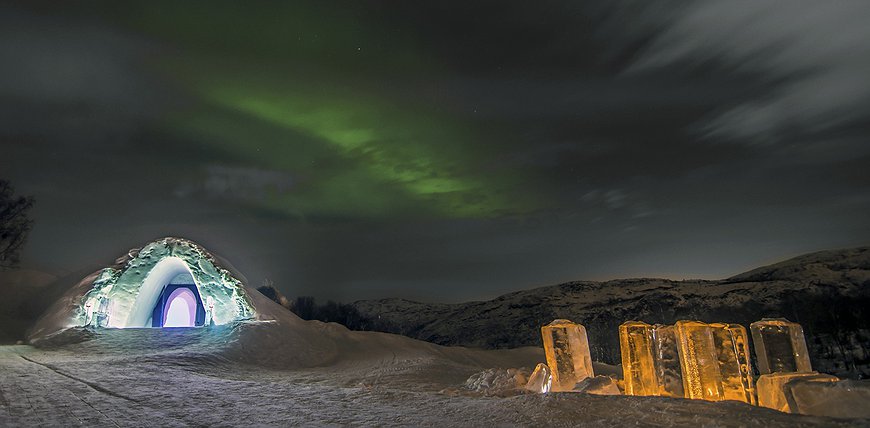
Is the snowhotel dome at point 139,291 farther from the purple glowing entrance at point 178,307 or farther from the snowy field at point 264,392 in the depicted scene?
the purple glowing entrance at point 178,307

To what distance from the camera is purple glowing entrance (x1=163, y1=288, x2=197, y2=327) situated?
20289mm

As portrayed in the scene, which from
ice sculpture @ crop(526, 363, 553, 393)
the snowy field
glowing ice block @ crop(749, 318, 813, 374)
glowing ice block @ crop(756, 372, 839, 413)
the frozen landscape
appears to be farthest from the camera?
ice sculpture @ crop(526, 363, 553, 393)

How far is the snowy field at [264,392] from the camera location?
4984 mm

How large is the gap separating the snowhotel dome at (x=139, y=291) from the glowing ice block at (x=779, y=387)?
15.0 m

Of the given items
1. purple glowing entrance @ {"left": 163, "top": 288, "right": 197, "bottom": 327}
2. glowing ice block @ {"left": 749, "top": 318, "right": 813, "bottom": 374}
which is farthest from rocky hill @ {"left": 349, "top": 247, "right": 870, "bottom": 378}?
glowing ice block @ {"left": 749, "top": 318, "right": 813, "bottom": 374}

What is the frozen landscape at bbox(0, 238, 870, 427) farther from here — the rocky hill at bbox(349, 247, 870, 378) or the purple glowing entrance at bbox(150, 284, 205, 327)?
the rocky hill at bbox(349, 247, 870, 378)

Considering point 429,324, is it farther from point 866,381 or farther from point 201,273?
point 866,381

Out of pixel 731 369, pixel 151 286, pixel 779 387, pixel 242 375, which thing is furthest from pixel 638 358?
pixel 151 286

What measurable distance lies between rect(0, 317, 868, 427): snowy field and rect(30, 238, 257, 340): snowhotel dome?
1.07 metres

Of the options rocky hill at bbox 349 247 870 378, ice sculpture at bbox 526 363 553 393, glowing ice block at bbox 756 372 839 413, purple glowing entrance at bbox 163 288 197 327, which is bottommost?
rocky hill at bbox 349 247 870 378

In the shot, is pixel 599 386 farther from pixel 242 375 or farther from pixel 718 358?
pixel 242 375

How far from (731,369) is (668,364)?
33.4 inches

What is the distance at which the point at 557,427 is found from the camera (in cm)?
466

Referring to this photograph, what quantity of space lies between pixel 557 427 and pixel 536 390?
3164mm
